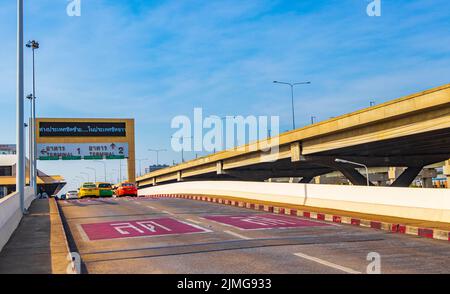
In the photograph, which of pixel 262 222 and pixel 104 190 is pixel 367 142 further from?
pixel 104 190

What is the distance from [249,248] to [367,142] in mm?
22361

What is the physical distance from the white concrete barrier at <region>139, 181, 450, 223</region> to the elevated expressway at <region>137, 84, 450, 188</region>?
8.07 m

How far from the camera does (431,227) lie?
1252 centimetres

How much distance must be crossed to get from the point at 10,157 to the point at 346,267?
94.1 metres

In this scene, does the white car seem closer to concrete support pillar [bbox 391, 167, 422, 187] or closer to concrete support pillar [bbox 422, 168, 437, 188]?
concrete support pillar [bbox 391, 167, 422, 187]

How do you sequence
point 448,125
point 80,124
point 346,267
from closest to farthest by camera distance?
1. point 346,267
2. point 448,125
3. point 80,124

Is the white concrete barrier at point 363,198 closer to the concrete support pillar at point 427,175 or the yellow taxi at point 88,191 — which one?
the yellow taxi at point 88,191

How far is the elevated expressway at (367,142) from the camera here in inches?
985

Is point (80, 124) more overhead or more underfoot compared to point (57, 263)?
more overhead

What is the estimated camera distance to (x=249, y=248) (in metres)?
10.2

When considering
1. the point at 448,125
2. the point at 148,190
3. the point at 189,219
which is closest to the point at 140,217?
the point at 189,219

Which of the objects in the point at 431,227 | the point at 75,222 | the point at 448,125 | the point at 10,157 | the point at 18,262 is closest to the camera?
the point at 18,262

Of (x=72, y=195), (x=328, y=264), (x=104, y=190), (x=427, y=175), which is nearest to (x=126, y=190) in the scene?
(x=104, y=190)
